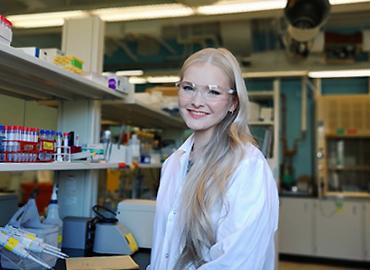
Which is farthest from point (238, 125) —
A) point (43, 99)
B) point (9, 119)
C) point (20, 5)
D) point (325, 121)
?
point (325, 121)

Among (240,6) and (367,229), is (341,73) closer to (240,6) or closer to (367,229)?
(367,229)

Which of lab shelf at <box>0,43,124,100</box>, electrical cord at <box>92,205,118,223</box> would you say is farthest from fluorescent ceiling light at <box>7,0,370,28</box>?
electrical cord at <box>92,205,118,223</box>

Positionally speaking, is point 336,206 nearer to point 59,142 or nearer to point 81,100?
point 81,100

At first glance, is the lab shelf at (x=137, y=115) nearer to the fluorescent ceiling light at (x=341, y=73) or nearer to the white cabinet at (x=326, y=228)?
the white cabinet at (x=326, y=228)

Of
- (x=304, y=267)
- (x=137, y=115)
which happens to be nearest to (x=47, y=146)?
(x=137, y=115)

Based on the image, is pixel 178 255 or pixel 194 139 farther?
pixel 194 139

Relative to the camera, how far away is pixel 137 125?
3584mm

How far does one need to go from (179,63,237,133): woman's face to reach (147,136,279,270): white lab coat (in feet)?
0.51

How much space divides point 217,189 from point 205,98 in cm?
30

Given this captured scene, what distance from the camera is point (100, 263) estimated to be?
5.21ft

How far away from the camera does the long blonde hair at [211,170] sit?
1205mm

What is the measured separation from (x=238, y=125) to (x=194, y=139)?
19 centimetres

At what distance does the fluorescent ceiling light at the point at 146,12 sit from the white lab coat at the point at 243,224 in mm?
2435

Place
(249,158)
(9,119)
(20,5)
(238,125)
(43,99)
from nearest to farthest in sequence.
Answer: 1. (249,158)
2. (238,125)
3. (9,119)
4. (43,99)
5. (20,5)
